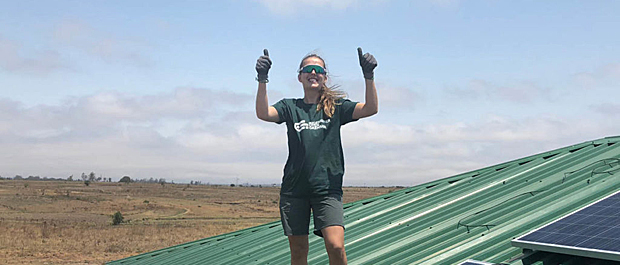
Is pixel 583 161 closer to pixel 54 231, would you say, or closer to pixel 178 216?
pixel 54 231

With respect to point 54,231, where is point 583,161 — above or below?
above

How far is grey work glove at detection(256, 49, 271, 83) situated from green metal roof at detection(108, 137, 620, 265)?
316 centimetres

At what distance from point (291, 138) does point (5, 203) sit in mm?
75387

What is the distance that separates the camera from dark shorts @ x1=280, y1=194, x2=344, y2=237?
403 cm

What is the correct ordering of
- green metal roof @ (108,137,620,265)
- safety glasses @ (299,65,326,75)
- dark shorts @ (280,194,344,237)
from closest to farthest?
dark shorts @ (280,194,344,237) → safety glasses @ (299,65,326,75) → green metal roof @ (108,137,620,265)

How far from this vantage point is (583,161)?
394 inches

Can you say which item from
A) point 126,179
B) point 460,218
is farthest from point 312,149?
point 126,179

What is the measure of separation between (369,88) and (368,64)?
7.3 inches

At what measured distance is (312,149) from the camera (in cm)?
412

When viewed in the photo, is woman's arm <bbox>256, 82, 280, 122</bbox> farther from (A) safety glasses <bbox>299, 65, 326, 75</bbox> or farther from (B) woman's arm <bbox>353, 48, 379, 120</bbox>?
(B) woman's arm <bbox>353, 48, 379, 120</bbox>

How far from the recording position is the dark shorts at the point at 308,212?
403 centimetres

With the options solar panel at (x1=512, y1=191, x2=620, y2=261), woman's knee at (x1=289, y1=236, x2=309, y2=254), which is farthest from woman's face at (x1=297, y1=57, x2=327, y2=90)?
solar panel at (x1=512, y1=191, x2=620, y2=261)

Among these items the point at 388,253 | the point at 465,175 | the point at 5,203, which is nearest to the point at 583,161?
the point at 465,175

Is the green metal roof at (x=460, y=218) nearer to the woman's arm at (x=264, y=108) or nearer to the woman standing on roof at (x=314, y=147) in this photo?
the woman standing on roof at (x=314, y=147)
